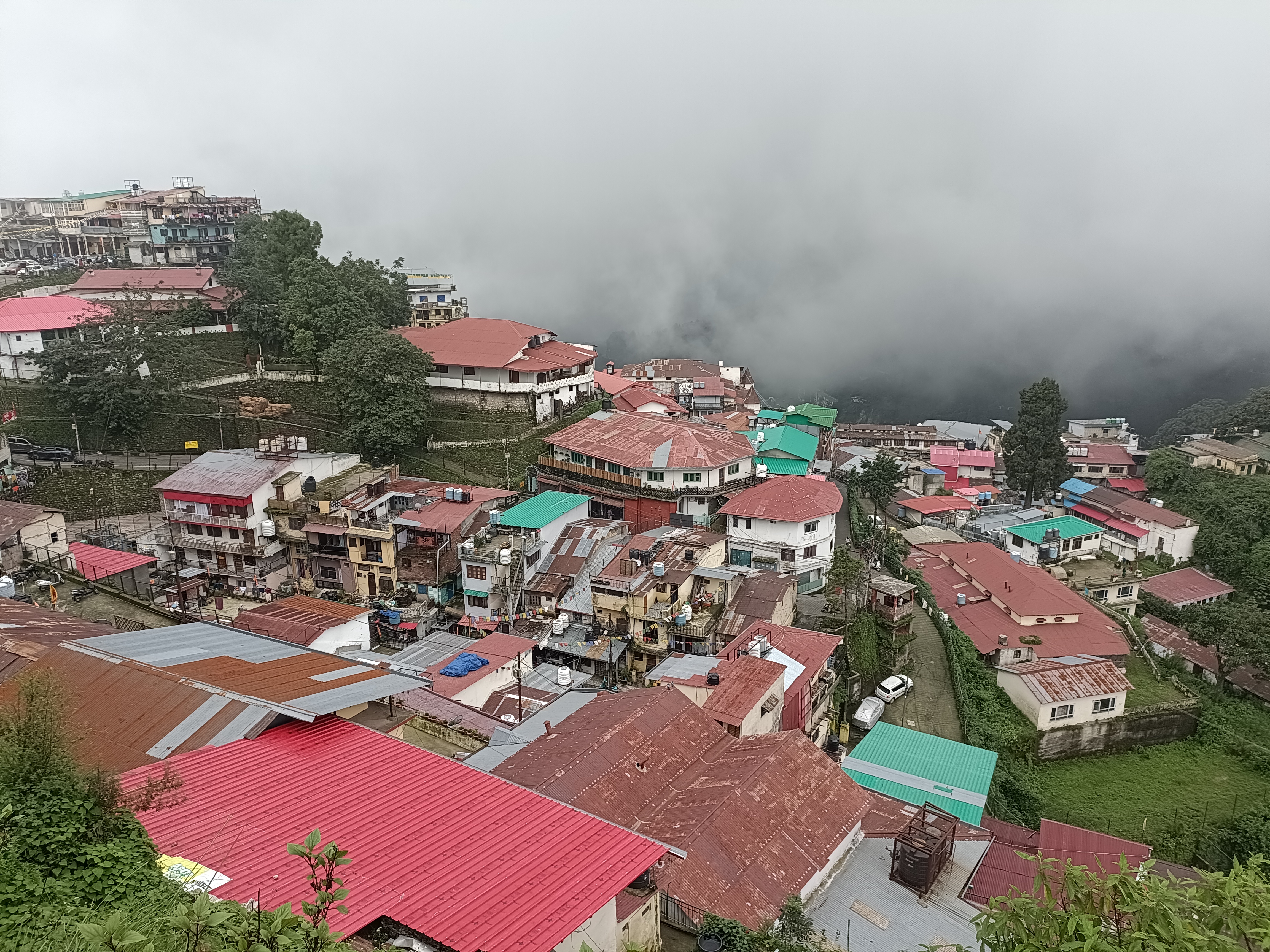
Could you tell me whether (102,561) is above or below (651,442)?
below

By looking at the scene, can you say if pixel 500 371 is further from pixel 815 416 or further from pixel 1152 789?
pixel 1152 789

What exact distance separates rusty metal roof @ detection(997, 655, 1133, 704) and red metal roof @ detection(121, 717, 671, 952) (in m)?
26.4

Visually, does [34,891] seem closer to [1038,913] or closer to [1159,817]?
[1038,913]

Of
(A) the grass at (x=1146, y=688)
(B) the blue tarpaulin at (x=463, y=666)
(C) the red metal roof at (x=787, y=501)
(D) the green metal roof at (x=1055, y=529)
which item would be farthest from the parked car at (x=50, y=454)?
(D) the green metal roof at (x=1055, y=529)

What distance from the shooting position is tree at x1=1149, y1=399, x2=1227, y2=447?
81.4 metres

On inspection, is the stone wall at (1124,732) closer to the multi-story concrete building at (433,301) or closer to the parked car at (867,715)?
the parked car at (867,715)

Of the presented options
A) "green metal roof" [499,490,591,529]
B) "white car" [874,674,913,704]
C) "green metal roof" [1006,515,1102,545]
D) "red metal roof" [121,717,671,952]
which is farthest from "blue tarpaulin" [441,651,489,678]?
"green metal roof" [1006,515,1102,545]

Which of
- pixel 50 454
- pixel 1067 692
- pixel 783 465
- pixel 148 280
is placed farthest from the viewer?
pixel 148 280

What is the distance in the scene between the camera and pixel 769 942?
37.4 ft

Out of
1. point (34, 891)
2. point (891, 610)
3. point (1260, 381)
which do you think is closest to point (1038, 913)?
point (34, 891)

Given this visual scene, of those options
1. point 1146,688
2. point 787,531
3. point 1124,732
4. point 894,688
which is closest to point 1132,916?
point 894,688

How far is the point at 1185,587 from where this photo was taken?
146ft

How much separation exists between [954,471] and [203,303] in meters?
56.4

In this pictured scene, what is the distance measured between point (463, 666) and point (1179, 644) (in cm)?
3525
